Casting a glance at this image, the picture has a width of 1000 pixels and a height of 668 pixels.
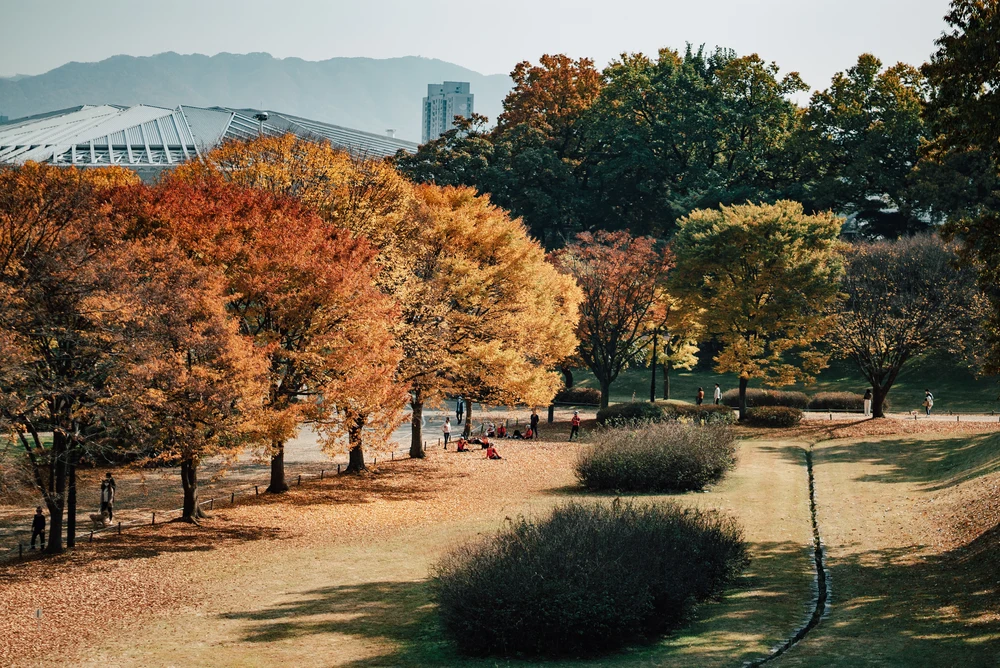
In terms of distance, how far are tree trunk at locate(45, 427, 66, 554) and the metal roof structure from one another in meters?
54.7

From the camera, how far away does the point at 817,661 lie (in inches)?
582

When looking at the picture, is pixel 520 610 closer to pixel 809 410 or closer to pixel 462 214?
pixel 462 214

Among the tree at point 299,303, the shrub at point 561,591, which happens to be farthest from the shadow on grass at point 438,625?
the tree at point 299,303

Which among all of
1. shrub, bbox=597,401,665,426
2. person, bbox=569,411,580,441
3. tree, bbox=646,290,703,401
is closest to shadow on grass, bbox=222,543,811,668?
shrub, bbox=597,401,665,426

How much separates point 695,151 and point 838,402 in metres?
34.9

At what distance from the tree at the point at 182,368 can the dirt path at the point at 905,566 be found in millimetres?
16576

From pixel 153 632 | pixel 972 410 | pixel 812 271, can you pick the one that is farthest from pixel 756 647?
pixel 972 410

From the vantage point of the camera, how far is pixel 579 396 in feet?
219

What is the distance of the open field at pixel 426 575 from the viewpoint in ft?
55.4

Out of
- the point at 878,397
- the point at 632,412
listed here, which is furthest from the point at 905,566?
the point at 878,397

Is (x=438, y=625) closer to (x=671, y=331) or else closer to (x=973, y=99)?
(x=973, y=99)

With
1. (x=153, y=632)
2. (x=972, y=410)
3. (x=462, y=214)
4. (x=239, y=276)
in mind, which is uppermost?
(x=462, y=214)

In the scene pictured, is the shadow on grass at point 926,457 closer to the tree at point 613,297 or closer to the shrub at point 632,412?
the shrub at point 632,412

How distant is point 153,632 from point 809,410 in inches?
1835
